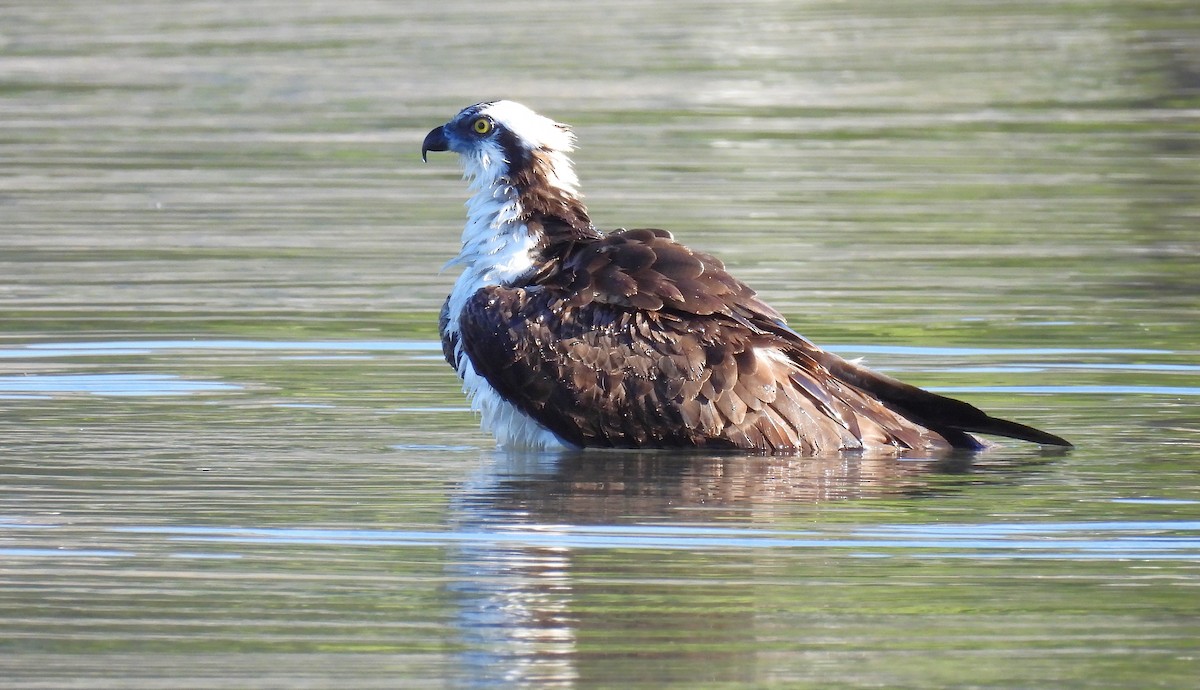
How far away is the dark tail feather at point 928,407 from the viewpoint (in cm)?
930

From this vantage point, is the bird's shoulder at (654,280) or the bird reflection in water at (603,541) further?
the bird's shoulder at (654,280)

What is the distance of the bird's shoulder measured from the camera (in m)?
9.23

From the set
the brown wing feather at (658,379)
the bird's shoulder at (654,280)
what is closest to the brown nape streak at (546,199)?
the bird's shoulder at (654,280)

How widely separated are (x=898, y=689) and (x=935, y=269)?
780cm

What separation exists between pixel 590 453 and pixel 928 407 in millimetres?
1364

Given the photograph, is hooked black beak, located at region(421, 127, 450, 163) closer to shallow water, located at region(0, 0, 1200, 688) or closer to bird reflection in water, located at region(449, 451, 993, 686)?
shallow water, located at region(0, 0, 1200, 688)

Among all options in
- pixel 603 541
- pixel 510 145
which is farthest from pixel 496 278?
pixel 603 541

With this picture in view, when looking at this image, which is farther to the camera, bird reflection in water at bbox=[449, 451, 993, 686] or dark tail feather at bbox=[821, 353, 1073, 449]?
dark tail feather at bbox=[821, 353, 1073, 449]

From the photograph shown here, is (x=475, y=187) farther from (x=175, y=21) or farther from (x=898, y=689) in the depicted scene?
(x=175, y=21)

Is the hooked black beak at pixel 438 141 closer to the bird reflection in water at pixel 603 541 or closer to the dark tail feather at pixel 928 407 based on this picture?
the bird reflection in water at pixel 603 541

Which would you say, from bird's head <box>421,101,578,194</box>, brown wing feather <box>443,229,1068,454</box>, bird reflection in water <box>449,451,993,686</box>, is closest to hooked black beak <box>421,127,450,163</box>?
bird's head <box>421,101,578,194</box>

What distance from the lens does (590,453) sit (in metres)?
9.49

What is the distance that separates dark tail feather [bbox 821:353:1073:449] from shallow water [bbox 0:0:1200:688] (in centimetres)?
17

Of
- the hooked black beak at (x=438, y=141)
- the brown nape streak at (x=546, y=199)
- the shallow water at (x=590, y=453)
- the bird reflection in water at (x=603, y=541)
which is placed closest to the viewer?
the bird reflection in water at (x=603, y=541)
